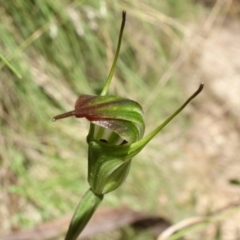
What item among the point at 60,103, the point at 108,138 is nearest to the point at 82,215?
the point at 108,138

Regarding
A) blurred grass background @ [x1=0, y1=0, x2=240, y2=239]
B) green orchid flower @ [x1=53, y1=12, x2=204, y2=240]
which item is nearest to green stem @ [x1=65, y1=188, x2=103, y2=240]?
green orchid flower @ [x1=53, y1=12, x2=204, y2=240]

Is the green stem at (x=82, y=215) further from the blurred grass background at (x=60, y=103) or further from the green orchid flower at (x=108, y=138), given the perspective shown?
the blurred grass background at (x=60, y=103)

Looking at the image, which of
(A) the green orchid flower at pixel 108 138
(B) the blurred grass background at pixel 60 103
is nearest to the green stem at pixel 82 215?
(A) the green orchid flower at pixel 108 138

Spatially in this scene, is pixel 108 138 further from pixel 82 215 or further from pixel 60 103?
pixel 60 103

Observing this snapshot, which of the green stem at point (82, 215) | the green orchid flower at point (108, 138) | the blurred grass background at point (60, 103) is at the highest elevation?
the blurred grass background at point (60, 103)

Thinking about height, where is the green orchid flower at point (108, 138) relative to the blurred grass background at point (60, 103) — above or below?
below

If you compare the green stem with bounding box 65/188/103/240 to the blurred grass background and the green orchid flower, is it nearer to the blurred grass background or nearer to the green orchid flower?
the green orchid flower

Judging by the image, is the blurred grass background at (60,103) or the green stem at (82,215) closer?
the green stem at (82,215)
